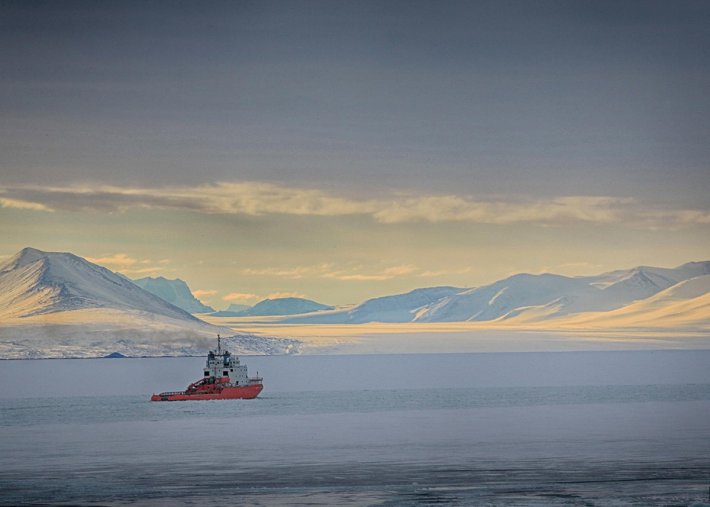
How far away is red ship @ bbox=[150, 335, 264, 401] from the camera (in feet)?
532

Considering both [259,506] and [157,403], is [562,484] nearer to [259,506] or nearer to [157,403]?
[259,506]

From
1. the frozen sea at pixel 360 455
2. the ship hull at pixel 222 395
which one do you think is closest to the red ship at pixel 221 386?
the ship hull at pixel 222 395

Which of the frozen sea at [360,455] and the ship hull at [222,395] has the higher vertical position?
the ship hull at [222,395]

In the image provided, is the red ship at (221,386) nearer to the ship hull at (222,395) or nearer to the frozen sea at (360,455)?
the ship hull at (222,395)

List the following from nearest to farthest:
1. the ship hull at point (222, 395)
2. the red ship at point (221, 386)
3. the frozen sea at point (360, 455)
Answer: the frozen sea at point (360, 455) < the ship hull at point (222, 395) < the red ship at point (221, 386)

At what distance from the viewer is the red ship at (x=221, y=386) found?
162 m

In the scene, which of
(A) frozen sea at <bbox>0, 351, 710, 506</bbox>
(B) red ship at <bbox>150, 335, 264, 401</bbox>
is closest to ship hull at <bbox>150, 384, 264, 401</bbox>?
(B) red ship at <bbox>150, 335, 264, 401</bbox>

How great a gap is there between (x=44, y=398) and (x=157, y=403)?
35.4 metres

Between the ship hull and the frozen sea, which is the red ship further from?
the frozen sea

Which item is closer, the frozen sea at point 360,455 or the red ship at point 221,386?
the frozen sea at point 360,455

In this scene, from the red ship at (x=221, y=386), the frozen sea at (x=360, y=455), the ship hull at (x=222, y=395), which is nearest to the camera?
the frozen sea at (x=360, y=455)

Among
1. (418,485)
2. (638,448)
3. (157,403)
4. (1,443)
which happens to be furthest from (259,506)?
(157,403)

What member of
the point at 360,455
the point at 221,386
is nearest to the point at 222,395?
the point at 221,386

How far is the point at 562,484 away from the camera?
6600 centimetres
